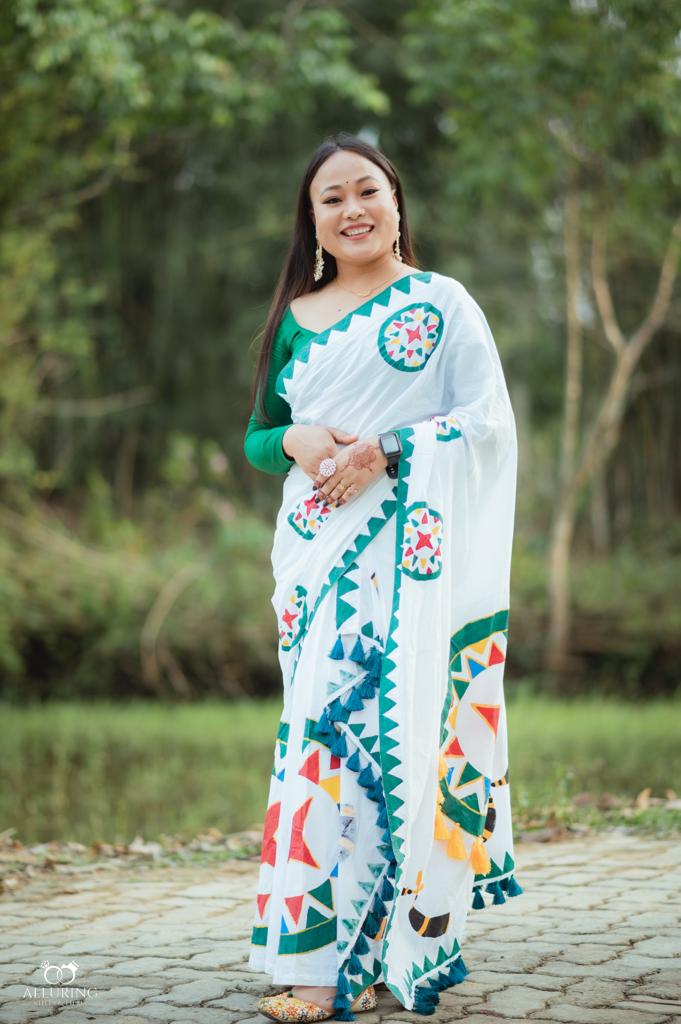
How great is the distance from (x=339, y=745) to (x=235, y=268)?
495 inches

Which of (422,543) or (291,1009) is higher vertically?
(422,543)

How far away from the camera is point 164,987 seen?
109 inches

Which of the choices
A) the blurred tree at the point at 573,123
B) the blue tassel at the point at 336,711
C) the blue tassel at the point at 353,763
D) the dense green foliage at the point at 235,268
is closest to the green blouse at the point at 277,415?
the blue tassel at the point at 336,711

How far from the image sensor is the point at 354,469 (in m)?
Answer: 2.68

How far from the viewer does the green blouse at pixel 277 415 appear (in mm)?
2922

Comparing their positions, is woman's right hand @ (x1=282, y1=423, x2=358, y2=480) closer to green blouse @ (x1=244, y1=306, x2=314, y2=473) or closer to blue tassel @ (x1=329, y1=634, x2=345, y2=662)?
green blouse @ (x1=244, y1=306, x2=314, y2=473)

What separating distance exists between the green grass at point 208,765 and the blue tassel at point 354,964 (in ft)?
7.49

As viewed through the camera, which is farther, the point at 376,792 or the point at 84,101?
the point at 84,101

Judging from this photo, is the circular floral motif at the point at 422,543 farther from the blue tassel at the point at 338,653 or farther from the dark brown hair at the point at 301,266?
the dark brown hair at the point at 301,266


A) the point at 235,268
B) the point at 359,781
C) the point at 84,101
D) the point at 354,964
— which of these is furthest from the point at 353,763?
the point at 235,268

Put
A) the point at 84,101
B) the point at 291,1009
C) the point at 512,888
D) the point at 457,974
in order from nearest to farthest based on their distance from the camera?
1. the point at 291,1009
2. the point at 457,974
3. the point at 512,888
4. the point at 84,101

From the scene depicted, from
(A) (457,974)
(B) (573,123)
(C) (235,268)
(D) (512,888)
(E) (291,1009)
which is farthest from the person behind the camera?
(C) (235,268)

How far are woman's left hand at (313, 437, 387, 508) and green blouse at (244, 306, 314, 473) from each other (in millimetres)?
235

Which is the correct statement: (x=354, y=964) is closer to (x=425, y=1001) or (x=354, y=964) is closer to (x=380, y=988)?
(x=425, y=1001)
